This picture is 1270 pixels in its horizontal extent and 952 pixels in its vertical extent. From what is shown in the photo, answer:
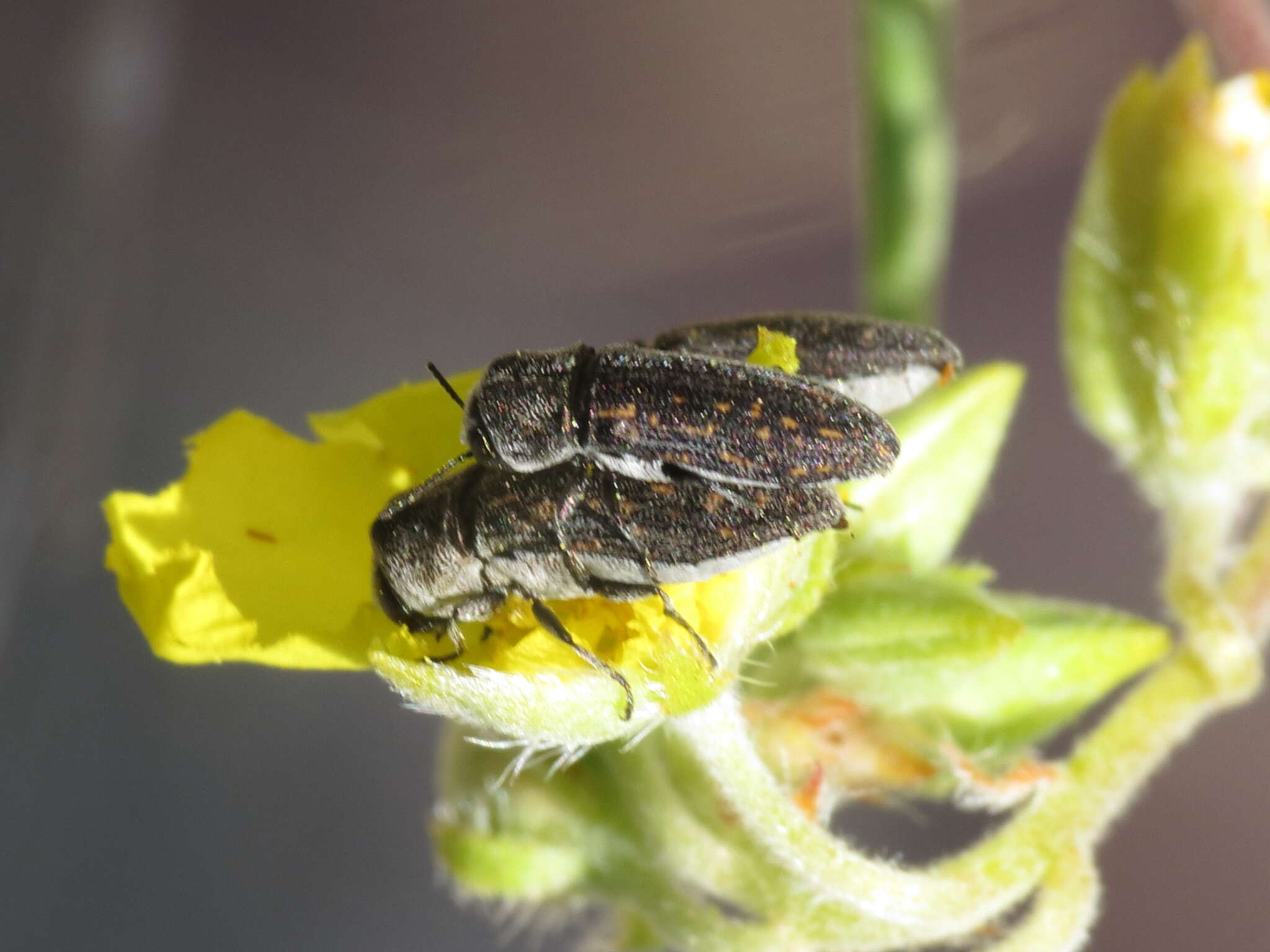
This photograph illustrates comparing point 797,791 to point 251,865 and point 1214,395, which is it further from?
point 251,865

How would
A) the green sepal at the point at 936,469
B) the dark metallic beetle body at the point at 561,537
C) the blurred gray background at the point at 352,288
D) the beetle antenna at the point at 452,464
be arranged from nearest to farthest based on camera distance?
the dark metallic beetle body at the point at 561,537 → the beetle antenna at the point at 452,464 → the green sepal at the point at 936,469 → the blurred gray background at the point at 352,288

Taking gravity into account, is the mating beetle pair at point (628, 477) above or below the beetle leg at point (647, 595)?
above

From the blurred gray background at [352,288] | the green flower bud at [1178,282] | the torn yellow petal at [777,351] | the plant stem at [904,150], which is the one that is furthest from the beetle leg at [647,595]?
the blurred gray background at [352,288]

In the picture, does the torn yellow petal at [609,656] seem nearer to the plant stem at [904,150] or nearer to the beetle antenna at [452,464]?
the beetle antenna at [452,464]

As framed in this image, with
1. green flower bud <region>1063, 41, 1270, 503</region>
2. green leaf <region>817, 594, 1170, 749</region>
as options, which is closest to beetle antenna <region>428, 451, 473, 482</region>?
green leaf <region>817, 594, 1170, 749</region>

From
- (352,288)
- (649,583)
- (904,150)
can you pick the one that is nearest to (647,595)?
(649,583)

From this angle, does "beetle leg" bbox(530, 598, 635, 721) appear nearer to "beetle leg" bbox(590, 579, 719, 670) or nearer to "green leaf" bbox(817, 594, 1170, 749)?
"beetle leg" bbox(590, 579, 719, 670)

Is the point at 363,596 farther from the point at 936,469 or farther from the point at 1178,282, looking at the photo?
the point at 1178,282
